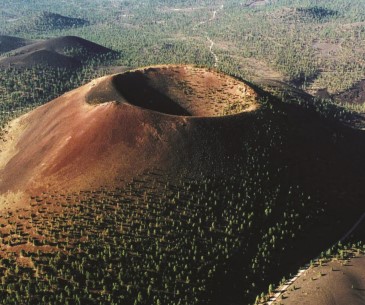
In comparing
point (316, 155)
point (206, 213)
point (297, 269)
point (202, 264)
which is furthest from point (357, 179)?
point (202, 264)

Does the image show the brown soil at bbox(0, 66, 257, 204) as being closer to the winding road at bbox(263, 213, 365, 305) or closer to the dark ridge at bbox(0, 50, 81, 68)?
the winding road at bbox(263, 213, 365, 305)

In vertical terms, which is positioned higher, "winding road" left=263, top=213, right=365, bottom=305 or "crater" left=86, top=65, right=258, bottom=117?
"crater" left=86, top=65, right=258, bottom=117

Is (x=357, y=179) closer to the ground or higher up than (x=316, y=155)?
closer to the ground

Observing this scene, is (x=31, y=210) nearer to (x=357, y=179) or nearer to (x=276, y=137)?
(x=276, y=137)

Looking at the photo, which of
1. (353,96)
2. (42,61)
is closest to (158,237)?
(353,96)

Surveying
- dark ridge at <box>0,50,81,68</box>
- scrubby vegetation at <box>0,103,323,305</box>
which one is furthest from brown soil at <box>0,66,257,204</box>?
dark ridge at <box>0,50,81,68</box>

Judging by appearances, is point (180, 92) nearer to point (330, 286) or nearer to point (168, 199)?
point (168, 199)
